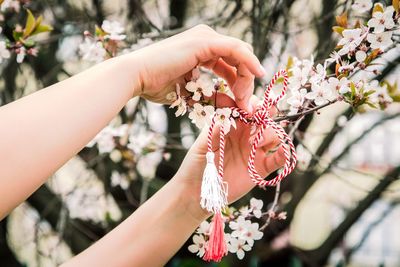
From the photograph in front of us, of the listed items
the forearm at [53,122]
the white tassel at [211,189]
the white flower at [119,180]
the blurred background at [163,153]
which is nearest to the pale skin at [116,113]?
the forearm at [53,122]

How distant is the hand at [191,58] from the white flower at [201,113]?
0.07 meters

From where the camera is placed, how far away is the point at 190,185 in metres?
0.95

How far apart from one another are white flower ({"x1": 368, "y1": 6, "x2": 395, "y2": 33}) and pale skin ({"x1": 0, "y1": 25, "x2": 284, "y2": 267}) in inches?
9.5

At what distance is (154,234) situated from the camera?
95cm

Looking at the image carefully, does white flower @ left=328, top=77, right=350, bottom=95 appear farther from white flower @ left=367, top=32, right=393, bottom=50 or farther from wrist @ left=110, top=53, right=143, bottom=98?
wrist @ left=110, top=53, right=143, bottom=98

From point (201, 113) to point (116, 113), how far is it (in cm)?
17

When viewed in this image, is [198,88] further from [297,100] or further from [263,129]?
[297,100]

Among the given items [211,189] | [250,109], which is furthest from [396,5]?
[211,189]

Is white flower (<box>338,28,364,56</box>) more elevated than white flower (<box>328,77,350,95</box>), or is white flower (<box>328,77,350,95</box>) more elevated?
white flower (<box>338,28,364,56</box>)

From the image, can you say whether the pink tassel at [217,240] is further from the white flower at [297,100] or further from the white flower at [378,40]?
the white flower at [378,40]

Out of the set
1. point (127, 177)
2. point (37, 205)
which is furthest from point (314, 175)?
point (37, 205)

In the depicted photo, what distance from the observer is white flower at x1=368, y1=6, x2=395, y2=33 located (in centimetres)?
90

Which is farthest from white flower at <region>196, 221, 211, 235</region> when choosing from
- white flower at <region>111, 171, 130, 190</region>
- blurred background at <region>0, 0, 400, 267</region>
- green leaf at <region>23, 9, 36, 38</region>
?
white flower at <region>111, 171, 130, 190</region>

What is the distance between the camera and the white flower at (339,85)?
0.94 meters
